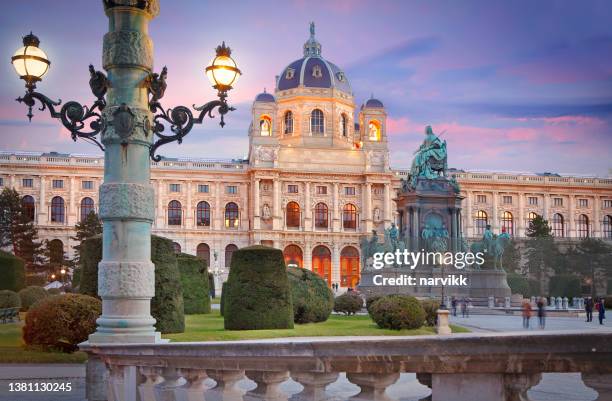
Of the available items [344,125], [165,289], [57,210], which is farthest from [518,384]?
[344,125]

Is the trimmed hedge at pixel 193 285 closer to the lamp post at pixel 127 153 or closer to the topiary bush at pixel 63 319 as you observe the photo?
the topiary bush at pixel 63 319

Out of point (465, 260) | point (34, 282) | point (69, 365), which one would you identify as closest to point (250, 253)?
point (69, 365)

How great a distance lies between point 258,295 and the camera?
2062cm

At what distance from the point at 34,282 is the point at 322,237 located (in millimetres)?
35651

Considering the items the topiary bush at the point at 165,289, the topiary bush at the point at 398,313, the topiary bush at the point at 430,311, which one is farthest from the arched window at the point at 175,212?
the topiary bush at the point at 165,289

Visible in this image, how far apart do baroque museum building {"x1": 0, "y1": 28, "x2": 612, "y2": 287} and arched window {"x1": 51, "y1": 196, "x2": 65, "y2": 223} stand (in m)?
0.11

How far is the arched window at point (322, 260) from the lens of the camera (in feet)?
284

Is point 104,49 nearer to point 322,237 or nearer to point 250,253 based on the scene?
point 250,253

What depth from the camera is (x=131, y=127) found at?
8086 millimetres

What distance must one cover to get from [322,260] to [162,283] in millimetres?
70787

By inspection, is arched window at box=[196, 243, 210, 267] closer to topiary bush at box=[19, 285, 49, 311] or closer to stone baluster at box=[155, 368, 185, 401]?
topiary bush at box=[19, 285, 49, 311]

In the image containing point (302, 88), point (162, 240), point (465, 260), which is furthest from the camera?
point (302, 88)

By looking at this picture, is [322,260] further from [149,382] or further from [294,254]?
[149,382]

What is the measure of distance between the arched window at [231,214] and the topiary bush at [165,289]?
232 ft
